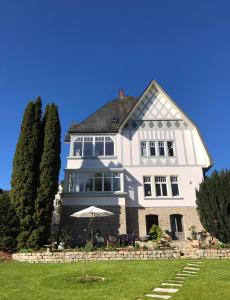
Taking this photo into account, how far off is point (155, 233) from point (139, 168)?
5.85 m

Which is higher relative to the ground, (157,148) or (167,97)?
(167,97)

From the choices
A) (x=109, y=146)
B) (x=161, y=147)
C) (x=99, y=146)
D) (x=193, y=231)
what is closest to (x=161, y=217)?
(x=193, y=231)

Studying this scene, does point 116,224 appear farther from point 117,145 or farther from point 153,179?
point 117,145

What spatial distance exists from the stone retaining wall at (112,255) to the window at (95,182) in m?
7.80

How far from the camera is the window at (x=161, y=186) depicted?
22.7 m

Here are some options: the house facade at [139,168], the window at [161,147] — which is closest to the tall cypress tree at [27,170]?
the house facade at [139,168]

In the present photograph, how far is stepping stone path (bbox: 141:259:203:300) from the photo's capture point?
6.79 m

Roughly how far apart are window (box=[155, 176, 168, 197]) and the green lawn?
1148cm

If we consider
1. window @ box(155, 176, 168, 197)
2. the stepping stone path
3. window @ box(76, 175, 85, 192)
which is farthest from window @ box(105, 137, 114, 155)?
the stepping stone path

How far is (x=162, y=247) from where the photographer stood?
15906 mm

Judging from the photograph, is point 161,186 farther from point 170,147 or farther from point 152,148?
point 170,147

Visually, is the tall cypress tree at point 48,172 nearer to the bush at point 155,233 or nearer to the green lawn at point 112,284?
the green lawn at point 112,284

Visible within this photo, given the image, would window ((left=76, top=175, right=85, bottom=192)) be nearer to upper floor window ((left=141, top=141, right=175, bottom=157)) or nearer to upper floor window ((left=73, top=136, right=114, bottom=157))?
upper floor window ((left=73, top=136, right=114, bottom=157))

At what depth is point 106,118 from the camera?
85.9 feet
